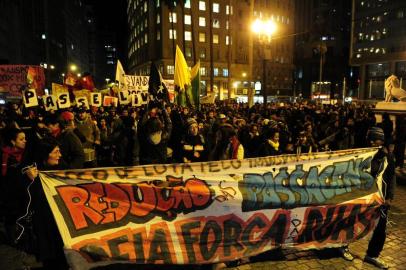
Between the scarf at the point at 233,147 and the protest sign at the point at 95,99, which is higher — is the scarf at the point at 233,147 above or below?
below

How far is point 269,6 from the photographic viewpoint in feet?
298

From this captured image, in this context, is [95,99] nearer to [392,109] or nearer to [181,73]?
[181,73]

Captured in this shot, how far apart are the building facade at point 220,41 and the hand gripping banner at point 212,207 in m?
64.0

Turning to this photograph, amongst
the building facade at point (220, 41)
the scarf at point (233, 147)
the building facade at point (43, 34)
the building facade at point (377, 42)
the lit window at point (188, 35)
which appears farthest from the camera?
the lit window at point (188, 35)

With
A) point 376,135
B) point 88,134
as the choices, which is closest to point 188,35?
point 88,134

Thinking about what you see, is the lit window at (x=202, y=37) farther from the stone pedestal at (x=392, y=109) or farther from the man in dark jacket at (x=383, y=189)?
the man in dark jacket at (x=383, y=189)

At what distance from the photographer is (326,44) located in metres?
97.3

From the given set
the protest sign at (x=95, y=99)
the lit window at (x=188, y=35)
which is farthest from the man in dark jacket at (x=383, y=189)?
the lit window at (x=188, y=35)

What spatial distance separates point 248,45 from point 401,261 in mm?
83390

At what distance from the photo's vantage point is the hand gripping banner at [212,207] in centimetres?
403

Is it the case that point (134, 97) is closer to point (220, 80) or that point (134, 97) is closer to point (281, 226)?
point (281, 226)

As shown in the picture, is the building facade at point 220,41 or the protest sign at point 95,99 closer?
the protest sign at point 95,99

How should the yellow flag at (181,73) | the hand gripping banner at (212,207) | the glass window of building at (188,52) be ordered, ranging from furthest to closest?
the glass window of building at (188,52), the yellow flag at (181,73), the hand gripping banner at (212,207)

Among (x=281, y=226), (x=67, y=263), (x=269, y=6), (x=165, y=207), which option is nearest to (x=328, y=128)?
(x=281, y=226)
